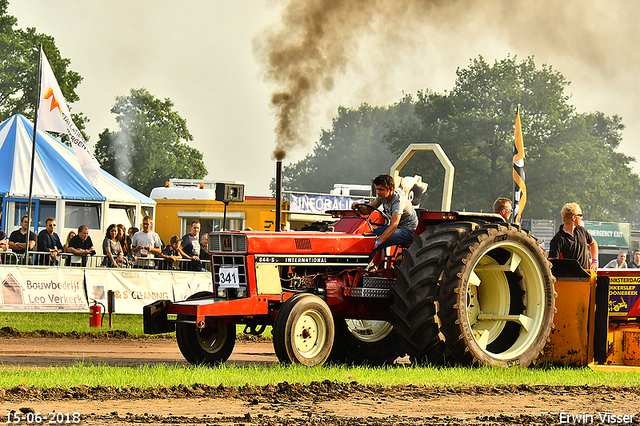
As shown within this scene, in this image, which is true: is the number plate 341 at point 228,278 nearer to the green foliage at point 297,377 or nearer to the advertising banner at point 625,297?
the green foliage at point 297,377

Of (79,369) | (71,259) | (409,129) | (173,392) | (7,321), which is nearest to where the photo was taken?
(173,392)

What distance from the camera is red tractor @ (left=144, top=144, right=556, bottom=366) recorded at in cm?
799

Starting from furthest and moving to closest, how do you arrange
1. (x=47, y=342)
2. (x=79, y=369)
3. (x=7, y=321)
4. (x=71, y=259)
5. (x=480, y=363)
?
(x=71, y=259) < (x=7, y=321) < (x=47, y=342) < (x=480, y=363) < (x=79, y=369)

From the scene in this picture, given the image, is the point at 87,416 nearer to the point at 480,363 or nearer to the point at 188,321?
the point at 188,321

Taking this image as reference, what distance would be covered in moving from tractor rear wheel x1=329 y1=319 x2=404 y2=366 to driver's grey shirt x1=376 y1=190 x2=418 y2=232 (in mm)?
1534

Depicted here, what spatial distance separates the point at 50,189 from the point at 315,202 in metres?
7.55

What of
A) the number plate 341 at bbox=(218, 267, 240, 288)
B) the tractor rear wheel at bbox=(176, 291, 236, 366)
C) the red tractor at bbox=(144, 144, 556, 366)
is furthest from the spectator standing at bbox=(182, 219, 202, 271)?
the number plate 341 at bbox=(218, 267, 240, 288)

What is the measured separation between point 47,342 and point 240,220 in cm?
1223

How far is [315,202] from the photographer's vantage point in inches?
962

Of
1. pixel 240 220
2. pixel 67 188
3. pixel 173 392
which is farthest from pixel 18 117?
pixel 173 392

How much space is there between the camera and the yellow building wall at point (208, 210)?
924 inches

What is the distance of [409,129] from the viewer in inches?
2398

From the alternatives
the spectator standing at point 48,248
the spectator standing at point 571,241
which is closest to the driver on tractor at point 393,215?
the spectator standing at point 571,241

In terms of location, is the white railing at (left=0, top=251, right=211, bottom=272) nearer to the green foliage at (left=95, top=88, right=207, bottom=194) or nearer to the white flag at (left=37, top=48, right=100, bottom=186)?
the white flag at (left=37, top=48, right=100, bottom=186)
